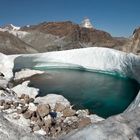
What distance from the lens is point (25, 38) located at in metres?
47.1

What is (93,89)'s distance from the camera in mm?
20641

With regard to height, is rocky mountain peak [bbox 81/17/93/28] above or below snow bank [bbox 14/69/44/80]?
above

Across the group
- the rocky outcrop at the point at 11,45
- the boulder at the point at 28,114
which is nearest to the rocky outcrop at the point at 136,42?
the rocky outcrop at the point at 11,45

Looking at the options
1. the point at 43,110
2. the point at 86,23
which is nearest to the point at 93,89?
the point at 43,110

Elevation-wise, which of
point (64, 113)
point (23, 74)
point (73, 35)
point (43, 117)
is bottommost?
point (23, 74)

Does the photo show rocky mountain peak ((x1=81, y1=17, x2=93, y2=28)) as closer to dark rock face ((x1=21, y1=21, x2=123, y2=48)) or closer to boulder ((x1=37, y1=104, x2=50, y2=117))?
dark rock face ((x1=21, y1=21, x2=123, y2=48))

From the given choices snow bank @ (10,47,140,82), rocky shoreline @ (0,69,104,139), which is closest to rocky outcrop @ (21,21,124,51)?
snow bank @ (10,47,140,82)

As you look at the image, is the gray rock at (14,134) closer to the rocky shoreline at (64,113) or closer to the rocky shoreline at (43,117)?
the rocky shoreline at (64,113)

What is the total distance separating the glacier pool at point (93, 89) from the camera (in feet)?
51.2

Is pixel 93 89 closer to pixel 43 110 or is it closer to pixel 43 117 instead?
pixel 43 110

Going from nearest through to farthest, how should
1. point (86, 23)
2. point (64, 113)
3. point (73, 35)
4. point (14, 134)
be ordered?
1. point (14, 134)
2. point (64, 113)
3. point (73, 35)
4. point (86, 23)

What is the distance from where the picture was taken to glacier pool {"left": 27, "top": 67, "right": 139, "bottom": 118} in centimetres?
1562

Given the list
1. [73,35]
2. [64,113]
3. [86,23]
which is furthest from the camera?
[86,23]

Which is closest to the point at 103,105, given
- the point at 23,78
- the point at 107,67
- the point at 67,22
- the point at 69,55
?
the point at 23,78
